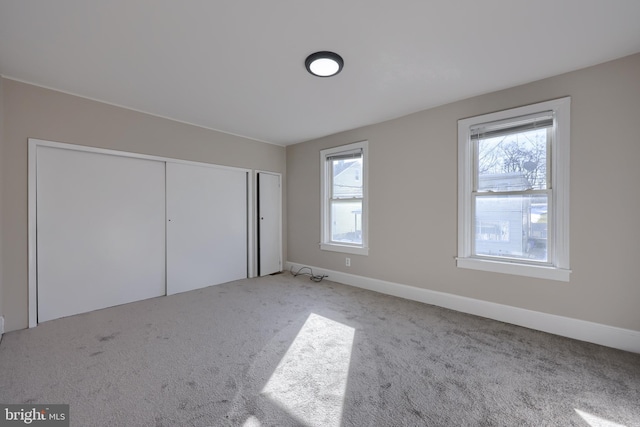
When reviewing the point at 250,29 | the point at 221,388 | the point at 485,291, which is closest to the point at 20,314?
the point at 221,388

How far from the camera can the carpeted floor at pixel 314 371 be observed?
157cm

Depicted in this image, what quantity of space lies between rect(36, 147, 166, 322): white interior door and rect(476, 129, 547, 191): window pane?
158 inches

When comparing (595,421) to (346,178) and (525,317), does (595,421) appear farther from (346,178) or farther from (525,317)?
(346,178)

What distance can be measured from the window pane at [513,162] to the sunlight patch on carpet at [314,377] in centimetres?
221

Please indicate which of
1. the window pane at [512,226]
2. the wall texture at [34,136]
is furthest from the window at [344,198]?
the wall texture at [34,136]

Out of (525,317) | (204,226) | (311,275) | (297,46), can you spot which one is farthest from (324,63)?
(311,275)

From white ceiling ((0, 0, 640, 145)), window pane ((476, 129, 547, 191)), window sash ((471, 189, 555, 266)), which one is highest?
white ceiling ((0, 0, 640, 145))

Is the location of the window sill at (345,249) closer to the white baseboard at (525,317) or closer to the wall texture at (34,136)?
the white baseboard at (525,317)

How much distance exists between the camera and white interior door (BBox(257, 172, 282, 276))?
A: 478 cm

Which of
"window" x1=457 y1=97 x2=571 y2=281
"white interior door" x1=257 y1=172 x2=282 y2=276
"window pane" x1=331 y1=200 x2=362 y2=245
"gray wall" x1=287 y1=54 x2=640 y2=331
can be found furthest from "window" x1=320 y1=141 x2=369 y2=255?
"window" x1=457 y1=97 x2=571 y2=281

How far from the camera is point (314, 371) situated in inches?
77.9

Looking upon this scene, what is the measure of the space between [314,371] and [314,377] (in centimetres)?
7

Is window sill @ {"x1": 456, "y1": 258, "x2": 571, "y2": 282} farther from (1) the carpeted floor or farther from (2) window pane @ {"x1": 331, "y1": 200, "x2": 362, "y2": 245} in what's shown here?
(2) window pane @ {"x1": 331, "y1": 200, "x2": 362, "y2": 245}

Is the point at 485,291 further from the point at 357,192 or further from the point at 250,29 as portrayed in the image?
the point at 250,29
